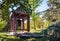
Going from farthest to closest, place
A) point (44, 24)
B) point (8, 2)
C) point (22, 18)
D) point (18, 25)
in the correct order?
point (44, 24)
point (18, 25)
point (22, 18)
point (8, 2)

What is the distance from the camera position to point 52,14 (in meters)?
29.5

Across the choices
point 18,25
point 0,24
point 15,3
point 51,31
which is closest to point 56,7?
point 18,25

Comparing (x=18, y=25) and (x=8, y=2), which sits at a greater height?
(x=8, y=2)

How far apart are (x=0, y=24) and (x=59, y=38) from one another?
17095mm

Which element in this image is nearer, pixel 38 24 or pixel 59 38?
pixel 59 38

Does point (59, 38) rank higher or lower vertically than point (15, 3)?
lower

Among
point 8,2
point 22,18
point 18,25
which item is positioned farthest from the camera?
point 18,25

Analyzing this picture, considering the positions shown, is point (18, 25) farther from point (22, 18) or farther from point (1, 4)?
point (1, 4)

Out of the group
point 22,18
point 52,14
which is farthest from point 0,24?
point 52,14

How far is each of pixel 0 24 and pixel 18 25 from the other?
3259mm

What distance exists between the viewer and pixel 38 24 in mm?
37562

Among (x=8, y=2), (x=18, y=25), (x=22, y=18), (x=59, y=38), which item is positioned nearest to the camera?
(x=59, y=38)

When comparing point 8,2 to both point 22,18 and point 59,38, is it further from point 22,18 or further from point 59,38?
point 22,18

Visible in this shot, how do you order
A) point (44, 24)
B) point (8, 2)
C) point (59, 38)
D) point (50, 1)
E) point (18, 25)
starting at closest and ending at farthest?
1. point (59, 38)
2. point (8, 2)
3. point (18, 25)
4. point (50, 1)
5. point (44, 24)
